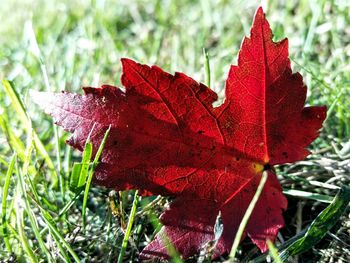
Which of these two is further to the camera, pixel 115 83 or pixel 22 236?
pixel 115 83

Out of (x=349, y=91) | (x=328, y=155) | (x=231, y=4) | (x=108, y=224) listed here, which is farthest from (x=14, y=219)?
(x=231, y=4)

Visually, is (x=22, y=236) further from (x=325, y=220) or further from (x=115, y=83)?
(x=115, y=83)

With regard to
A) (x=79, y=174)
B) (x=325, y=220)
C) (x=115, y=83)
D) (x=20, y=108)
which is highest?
(x=115, y=83)

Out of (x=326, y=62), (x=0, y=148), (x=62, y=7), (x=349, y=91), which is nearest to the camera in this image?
(x=349, y=91)

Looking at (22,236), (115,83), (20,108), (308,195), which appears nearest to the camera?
(22,236)

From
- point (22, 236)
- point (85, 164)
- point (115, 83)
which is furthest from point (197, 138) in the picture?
point (115, 83)

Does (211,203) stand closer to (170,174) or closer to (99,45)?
(170,174)
